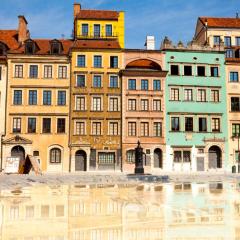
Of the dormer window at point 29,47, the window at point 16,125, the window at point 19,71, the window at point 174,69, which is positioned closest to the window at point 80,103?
the window at point 16,125

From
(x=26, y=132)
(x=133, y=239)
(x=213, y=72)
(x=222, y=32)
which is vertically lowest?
(x=133, y=239)

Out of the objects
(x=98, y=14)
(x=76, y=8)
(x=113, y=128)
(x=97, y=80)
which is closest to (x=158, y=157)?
(x=113, y=128)

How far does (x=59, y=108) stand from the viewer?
46781 mm

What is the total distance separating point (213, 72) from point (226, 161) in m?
10.7

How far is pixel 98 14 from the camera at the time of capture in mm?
51750

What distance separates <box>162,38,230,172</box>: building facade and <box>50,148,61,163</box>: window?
1224 cm

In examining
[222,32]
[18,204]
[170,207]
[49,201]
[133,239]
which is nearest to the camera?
[133,239]

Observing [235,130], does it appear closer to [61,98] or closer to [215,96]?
[215,96]

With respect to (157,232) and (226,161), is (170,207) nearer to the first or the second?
(157,232)

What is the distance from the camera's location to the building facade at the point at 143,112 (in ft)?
154

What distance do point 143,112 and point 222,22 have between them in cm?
1924

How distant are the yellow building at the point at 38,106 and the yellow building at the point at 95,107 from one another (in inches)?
40.6

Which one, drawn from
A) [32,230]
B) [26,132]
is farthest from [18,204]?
[26,132]

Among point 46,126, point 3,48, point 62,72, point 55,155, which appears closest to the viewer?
point 55,155
